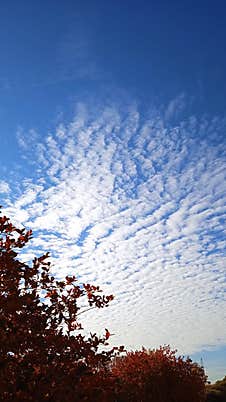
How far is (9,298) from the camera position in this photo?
21.4 feet

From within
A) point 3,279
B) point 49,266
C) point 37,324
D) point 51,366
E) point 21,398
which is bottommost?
point 21,398

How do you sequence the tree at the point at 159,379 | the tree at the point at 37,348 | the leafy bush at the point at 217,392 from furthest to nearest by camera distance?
the leafy bush at the point at 217,392 → the tree at the point at 159,379 → the tree at the point at 37,348

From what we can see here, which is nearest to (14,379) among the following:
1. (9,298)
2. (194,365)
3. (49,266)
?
(9,298)

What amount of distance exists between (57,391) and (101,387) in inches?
34.0

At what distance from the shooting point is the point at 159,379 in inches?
748

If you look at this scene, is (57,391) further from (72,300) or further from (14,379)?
(72,300)

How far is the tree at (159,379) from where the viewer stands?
18.7 metres

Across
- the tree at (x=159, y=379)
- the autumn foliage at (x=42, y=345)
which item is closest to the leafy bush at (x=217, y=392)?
the tree at (x=159, y=379)

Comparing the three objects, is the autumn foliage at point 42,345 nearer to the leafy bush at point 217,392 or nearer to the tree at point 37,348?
the tree at point 37,348

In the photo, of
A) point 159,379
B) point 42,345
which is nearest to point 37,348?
point 42,345

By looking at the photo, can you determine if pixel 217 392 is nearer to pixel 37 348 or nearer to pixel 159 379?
pixel 159 379

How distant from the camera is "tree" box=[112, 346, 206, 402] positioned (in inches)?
738

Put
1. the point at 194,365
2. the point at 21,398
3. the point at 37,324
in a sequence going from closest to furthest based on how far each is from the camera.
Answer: the point at 21,398, the point at 37,324, the point at 194,365

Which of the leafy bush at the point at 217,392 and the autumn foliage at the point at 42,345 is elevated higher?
the leafy bush at the point at 217,392
